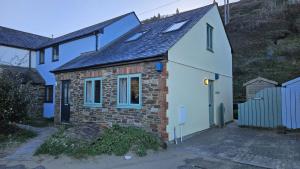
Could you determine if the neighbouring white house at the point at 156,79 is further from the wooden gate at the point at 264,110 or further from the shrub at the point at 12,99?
the shrub at the point at 12,99

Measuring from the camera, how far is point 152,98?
9.02 meters

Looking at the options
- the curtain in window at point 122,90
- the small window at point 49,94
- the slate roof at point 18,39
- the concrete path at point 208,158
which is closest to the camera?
the concrete path at point 208,158

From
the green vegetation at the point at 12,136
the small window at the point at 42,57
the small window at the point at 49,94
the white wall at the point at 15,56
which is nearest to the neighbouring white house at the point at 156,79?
the green vegetation at the point at 12,136

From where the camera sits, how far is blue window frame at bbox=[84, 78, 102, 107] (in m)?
11.4

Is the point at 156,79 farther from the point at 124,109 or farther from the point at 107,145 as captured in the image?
the point at 107,145

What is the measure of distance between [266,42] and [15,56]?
25.1 metres

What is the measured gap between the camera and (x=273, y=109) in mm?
11719

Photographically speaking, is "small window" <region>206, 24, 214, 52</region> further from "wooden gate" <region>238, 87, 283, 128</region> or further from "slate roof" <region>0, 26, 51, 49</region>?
"slate roof" <region>0, 26, 51, 49</region>

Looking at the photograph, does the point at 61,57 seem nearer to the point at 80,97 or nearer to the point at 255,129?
the point at 80,97

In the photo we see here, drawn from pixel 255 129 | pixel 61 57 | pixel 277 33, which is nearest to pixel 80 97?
pixel 61 57

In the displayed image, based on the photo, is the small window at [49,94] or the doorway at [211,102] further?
the small window at [49,94]

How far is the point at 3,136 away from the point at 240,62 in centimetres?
2234

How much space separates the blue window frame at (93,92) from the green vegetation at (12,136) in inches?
109

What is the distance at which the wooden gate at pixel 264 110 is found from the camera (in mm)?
11656
